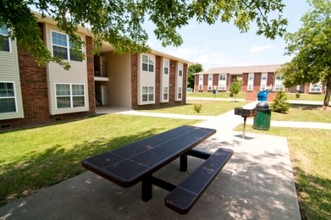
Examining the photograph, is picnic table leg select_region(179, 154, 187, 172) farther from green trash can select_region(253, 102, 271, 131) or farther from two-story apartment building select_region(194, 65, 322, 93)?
two-story apartment building select_region(194, 65, 322, 93)

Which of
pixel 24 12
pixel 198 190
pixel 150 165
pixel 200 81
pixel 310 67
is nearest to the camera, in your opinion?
pixel 198 190

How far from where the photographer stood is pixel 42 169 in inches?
164

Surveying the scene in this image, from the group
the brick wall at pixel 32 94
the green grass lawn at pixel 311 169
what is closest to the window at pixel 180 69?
the brick wall at pixel 32 94

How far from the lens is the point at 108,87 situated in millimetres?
17594

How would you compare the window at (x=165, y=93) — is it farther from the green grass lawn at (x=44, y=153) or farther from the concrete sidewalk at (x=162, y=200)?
the concrete sidewalk at (x=162, y=200)

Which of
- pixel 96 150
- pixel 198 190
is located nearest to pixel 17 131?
pixel 96 150

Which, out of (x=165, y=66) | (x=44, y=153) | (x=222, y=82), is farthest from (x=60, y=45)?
(x=222, y=82)

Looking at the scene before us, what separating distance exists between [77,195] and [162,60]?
16.6m

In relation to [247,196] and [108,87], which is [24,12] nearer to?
[247,196]

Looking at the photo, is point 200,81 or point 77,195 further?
point 200,81

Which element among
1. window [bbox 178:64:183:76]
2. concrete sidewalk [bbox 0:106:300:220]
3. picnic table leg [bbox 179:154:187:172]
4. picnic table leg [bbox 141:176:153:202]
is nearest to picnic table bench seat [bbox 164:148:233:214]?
concrete sidewalk [bbox 0:106:300:220]

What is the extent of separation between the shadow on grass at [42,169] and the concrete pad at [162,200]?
0.34 meters

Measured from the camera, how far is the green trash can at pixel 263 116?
7716 millimetres

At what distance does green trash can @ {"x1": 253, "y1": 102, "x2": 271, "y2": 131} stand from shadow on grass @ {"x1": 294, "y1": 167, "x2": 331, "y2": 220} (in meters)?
4.05
